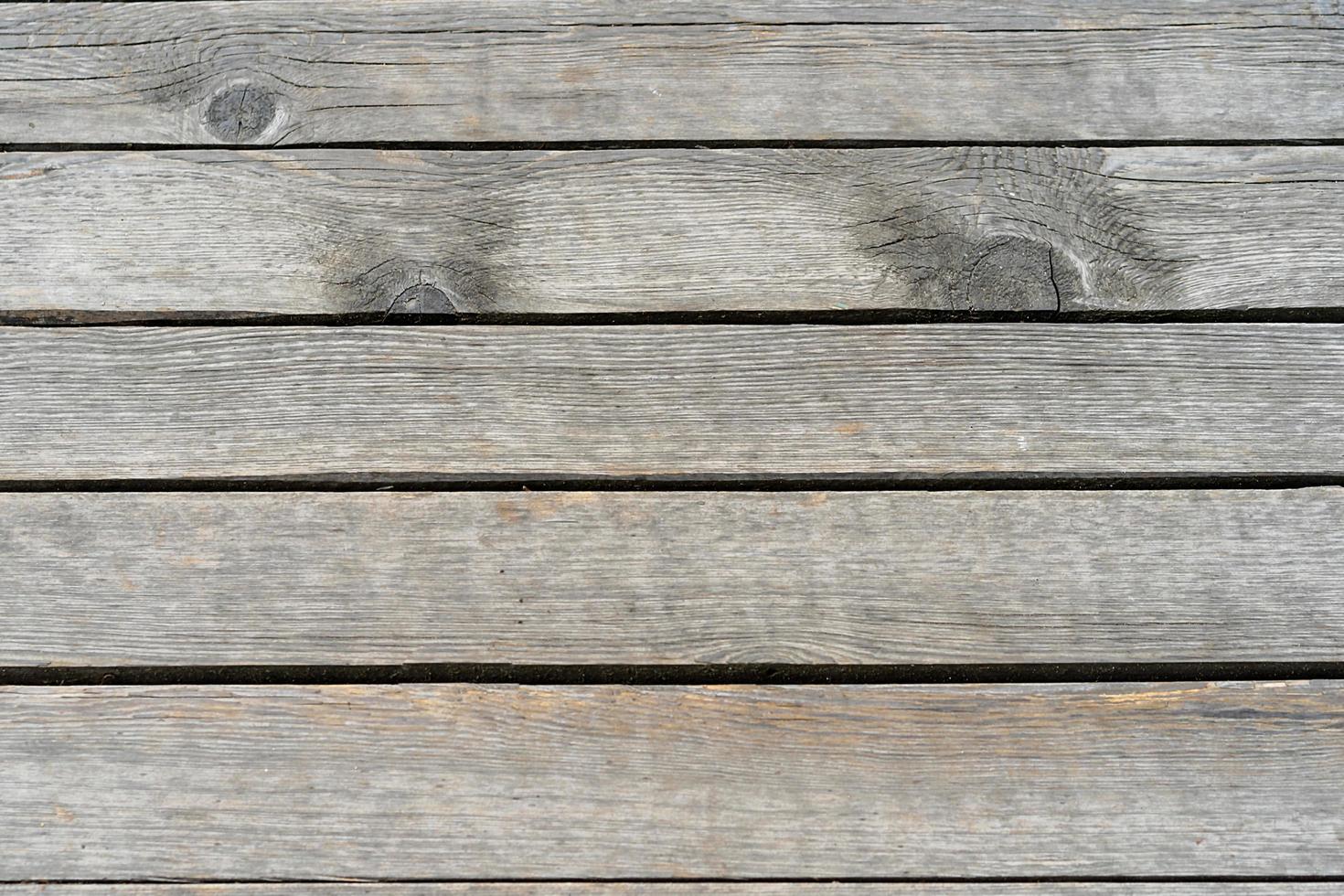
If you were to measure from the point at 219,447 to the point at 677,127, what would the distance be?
2.24 ft

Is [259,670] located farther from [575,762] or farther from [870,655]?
[870,655]

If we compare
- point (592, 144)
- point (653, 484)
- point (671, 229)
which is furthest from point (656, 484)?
point (592, 144)

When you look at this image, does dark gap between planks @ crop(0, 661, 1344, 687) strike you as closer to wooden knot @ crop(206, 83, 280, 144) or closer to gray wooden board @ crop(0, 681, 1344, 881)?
gray wooden board @ crop(0, 681, 1344, 881)

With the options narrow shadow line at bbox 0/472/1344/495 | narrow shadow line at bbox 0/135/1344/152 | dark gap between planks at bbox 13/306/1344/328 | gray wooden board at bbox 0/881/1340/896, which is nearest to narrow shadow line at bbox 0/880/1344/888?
gray wooden board at bbox 0/881/1340/896

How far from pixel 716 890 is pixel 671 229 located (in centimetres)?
77

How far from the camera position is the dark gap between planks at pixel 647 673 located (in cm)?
101

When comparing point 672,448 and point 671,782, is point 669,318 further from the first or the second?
point 671,782

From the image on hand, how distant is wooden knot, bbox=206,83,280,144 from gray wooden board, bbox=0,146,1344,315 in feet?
0.11

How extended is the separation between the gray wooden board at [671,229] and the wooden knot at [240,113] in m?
0.03

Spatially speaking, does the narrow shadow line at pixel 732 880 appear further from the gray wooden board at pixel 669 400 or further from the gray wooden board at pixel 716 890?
the gray wooden board at pixel 669 400

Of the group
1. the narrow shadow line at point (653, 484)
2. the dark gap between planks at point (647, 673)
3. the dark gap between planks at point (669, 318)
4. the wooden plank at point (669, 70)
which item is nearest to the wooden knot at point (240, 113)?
the wooden plank at point (669, 70)

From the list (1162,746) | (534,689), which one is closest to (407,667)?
(534,689)

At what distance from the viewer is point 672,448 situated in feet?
3.40

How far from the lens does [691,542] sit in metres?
1.02
